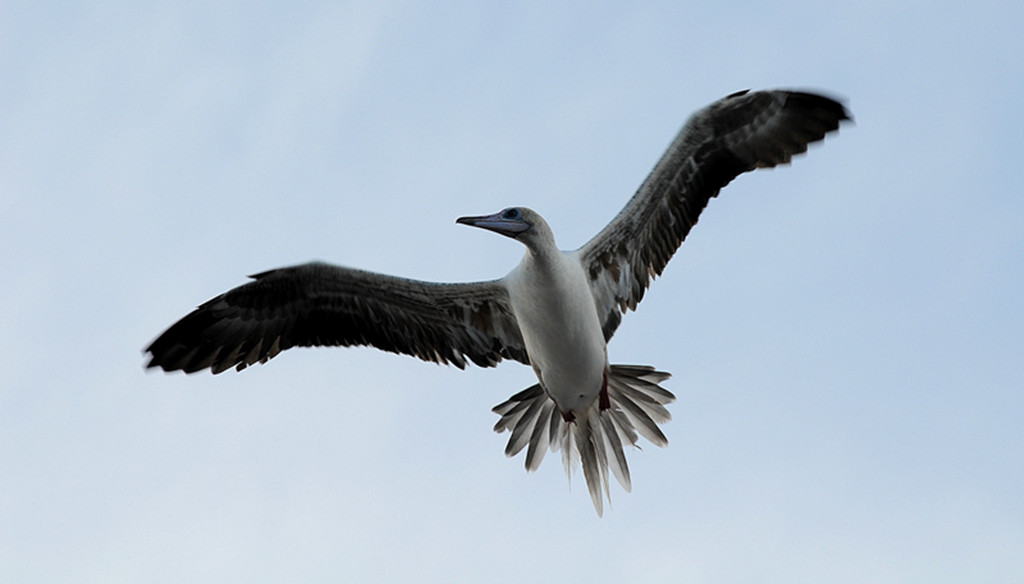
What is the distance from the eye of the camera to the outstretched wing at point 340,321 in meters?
10.9

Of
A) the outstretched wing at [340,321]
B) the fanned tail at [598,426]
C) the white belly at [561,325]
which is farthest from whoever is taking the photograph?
the fanned tail at [598,426]

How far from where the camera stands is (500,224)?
10.4 m

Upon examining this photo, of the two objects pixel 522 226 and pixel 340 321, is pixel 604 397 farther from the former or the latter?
pixel 340 321

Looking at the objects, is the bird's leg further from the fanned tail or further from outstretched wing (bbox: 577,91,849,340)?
outstretched wing (bbox: 577,91,849,340)

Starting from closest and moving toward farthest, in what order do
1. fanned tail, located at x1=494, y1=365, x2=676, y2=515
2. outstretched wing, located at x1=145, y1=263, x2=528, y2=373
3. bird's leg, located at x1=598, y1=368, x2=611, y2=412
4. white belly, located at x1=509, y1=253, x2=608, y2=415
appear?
white belly, located at x1=509, y1=253, x2=608, y2=415
bird's leg, located at x1=598, y1=368, x2=611, y2=412
outstretched wing, located at x1=145, y1=263, x2=528, y2=373
fanned tail, located at x1=494, y1=365, x2=676, y2=515

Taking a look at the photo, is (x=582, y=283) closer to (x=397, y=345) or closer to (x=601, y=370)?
(x=601, y=370)

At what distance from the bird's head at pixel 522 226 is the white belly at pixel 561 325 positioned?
0.16 m

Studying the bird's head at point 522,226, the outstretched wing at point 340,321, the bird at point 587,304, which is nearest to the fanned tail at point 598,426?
the bird at point 587,304

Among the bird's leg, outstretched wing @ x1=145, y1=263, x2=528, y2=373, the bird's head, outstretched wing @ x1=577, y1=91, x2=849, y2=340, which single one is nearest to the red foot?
the bird's leg

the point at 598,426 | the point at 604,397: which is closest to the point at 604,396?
the point at 604,397

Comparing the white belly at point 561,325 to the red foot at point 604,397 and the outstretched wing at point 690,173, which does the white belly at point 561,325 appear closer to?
the red foot at point 604,397

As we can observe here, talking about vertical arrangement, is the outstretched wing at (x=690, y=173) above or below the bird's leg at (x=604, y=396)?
above

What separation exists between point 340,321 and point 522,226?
177 cm

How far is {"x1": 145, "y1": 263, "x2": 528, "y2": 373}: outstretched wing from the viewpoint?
10.9 metres
